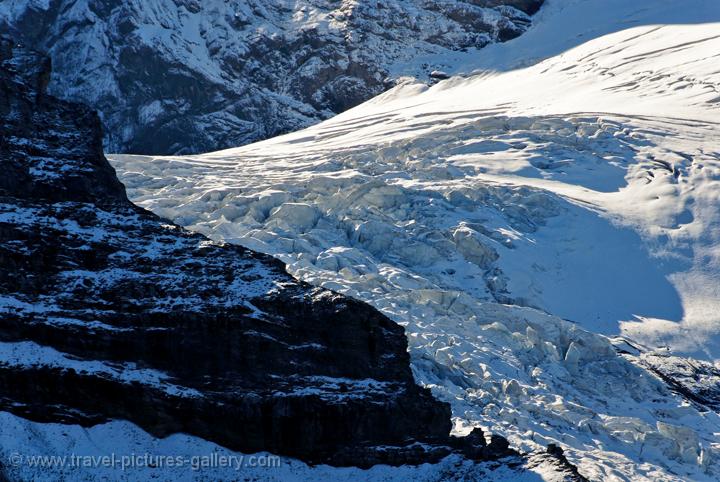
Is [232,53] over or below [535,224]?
over

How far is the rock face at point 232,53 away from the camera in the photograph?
390 feet

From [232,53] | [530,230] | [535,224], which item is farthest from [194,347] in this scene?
[232,53]

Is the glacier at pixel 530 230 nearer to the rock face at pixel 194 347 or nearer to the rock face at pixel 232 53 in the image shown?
the rock face at pixel 194 347

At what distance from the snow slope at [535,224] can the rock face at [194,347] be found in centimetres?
987

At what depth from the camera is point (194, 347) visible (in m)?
43.2

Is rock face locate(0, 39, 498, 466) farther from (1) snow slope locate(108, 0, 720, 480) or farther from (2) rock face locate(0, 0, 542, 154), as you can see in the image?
(2) rock face locate(0, 0, 542, 154)

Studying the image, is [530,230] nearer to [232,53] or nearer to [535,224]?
[535,224]

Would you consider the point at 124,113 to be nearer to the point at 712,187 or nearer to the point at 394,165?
the point at 394,165

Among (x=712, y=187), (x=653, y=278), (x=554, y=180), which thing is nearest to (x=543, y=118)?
(x=554, y=180)

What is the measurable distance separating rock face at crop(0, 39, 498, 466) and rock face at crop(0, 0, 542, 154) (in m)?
70.0

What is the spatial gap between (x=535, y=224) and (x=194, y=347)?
35.9m

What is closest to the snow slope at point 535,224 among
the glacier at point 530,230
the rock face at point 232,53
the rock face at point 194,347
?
the glacier at point 530,230

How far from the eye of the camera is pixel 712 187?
7981 cm

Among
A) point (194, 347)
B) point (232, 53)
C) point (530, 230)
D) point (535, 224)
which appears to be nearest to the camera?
point (194, 347)
